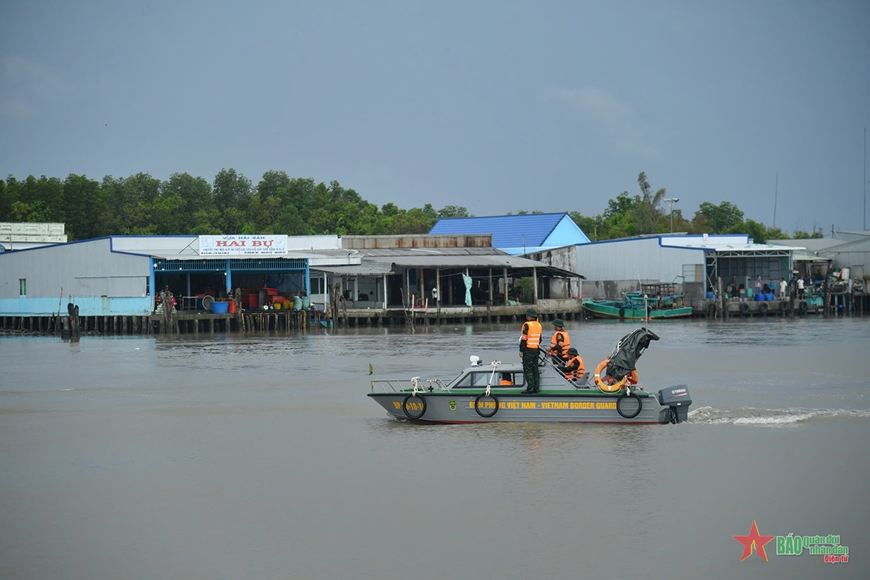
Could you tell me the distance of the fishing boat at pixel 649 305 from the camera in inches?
2287

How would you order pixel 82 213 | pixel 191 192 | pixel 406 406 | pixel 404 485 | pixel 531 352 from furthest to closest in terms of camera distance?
pixel 191 192
pixel 82 213
pixel 406 406
pixel 531 352
pixel 404 485

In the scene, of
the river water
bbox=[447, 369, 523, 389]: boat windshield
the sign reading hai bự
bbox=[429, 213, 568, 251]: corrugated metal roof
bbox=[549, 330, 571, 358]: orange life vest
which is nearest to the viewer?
the river water

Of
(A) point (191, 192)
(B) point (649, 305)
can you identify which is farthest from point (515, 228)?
(A) point (191, 192)

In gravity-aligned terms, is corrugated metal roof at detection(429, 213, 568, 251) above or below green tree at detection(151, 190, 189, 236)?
below

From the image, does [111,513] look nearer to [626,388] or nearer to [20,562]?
[20,562]

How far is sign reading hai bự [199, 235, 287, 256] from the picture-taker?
51.9 metres

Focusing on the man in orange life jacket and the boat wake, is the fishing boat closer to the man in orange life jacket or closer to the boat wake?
the boat wake

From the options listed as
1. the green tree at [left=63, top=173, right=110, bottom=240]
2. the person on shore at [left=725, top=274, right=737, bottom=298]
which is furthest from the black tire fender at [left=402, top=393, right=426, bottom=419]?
the green tree at [left=63, top=173, right=110, bottom=240]

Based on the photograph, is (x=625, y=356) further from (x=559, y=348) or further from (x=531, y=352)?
(x=531, y=352)

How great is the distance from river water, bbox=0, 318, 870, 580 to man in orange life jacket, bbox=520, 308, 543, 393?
3.25 feet

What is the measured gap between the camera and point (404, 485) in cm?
1591

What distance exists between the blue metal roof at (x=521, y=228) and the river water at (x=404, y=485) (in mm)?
43778

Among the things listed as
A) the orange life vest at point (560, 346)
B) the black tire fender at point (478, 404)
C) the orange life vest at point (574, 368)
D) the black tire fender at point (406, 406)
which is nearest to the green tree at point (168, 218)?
the black tire fender at point (406, 406)

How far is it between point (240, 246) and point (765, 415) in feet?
117
